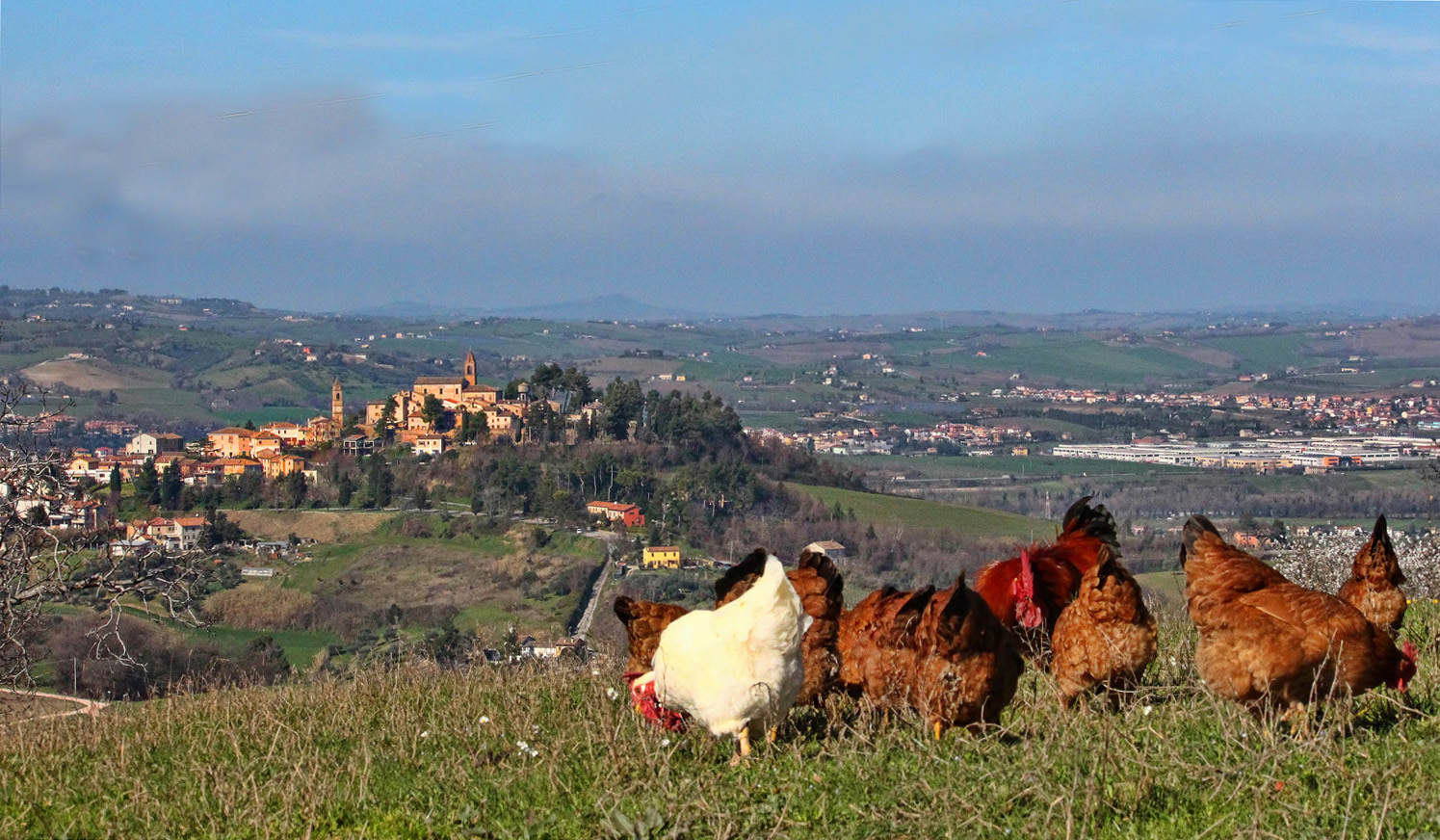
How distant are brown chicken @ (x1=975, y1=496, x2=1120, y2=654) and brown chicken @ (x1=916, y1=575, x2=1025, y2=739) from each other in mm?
1275

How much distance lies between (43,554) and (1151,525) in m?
54.4

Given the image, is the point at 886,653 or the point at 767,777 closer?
the point at 767,777

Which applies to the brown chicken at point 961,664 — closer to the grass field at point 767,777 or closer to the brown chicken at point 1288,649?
the grass field at point 767,777

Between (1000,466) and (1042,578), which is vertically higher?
(1042,578)

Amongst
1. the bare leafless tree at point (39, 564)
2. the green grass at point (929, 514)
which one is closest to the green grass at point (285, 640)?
the bare leafless tree at point (39, 564)

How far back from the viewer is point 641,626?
7930 mm

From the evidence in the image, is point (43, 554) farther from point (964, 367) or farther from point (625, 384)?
point (964, 367)

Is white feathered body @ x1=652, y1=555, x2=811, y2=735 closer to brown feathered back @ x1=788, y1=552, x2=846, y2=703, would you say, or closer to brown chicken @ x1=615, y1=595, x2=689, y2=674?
brown feathered back @ x1=788, y1=552, x2=846, y2=703

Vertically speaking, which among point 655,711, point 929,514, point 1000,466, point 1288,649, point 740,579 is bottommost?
point 1000,466

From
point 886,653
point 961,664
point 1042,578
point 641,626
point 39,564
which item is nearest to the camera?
point 961,664

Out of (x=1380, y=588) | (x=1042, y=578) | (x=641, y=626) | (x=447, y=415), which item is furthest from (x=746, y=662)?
(x=447, y=415)

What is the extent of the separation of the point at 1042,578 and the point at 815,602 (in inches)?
69.3

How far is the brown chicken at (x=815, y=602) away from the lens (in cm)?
708

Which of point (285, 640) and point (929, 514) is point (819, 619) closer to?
point (285, 640)
